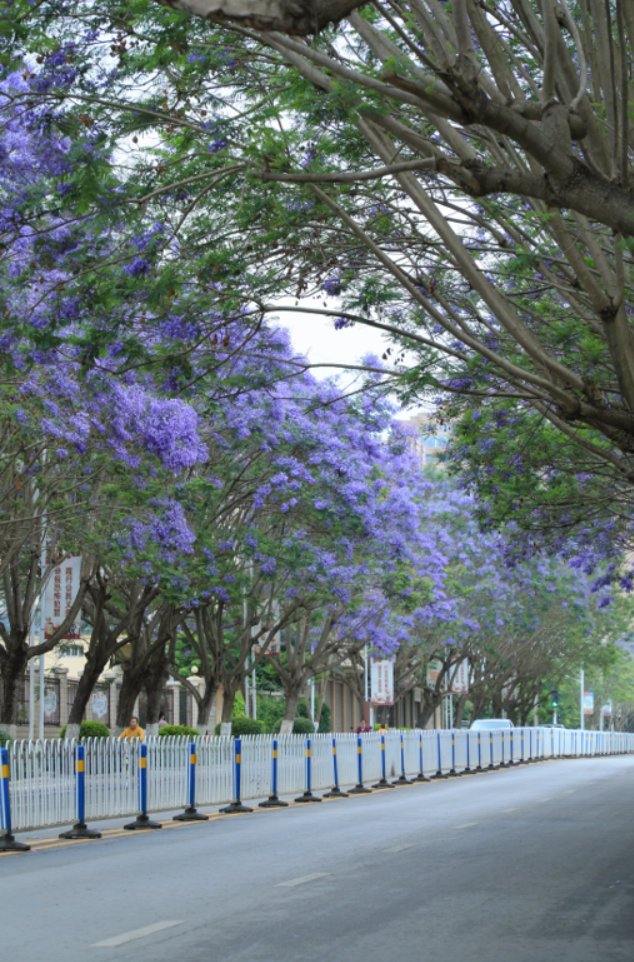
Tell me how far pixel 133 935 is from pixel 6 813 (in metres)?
6.42

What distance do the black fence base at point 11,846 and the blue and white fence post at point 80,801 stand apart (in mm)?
1278

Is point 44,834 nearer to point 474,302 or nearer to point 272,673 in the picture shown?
point 474,302

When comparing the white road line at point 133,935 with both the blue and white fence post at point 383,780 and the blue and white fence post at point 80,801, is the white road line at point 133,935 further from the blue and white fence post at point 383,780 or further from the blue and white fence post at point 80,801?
the blue and white fence post at point 383,780

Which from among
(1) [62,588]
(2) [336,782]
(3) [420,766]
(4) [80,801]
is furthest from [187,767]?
(3) [420,766]

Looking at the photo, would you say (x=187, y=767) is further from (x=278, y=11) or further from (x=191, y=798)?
(x=278, y=11)

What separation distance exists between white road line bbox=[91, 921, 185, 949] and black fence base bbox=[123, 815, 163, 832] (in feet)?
26.2

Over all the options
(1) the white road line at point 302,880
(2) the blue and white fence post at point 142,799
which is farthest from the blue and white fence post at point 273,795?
(1) the white road line at point 302,880

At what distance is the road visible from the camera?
295 inches

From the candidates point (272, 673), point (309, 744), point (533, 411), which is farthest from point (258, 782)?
point (272, 673)

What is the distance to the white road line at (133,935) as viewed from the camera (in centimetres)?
752

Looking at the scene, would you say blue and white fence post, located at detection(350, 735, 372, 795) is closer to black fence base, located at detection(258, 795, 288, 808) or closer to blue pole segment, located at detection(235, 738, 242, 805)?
black fence base, located at detection(258, 795, 288, 808)

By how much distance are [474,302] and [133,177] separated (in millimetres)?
6278

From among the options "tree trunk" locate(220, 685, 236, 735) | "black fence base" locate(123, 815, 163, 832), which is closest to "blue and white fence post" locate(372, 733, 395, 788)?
"tree trunk" locate(220, 685, 236, 735)

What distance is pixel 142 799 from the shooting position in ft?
54.2
